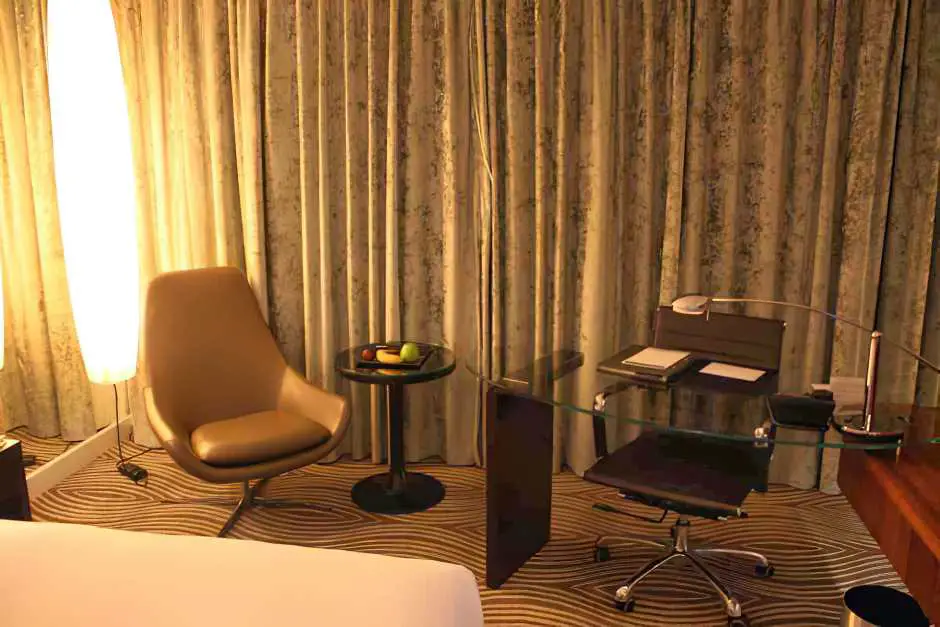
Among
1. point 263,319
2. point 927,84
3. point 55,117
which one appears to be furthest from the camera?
point 263,319

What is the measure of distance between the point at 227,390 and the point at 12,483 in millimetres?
947

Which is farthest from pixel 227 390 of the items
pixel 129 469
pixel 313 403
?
pixel 129 469

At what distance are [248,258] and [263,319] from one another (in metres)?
0.32

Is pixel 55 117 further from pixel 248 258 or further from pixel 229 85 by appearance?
pixel 248 258

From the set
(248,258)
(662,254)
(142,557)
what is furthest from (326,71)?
(142,557)

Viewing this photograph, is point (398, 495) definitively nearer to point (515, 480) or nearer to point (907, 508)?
point (515, 480)

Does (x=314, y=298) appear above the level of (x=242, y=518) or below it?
above

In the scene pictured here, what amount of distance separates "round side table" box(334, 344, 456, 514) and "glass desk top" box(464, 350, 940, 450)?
0.66 metres

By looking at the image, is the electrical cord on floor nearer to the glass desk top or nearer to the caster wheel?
the glass desk top

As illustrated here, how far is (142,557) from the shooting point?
1.80 metres

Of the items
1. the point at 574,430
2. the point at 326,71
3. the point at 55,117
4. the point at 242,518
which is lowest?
the point at 242,518

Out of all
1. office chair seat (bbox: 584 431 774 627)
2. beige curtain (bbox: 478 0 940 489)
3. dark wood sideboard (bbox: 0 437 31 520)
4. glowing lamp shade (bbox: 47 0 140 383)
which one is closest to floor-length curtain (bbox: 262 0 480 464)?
beige curtain (bbox: 478 0 940 489)

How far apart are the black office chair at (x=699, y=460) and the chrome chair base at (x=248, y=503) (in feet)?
4.31

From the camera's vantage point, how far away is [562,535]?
323cm
